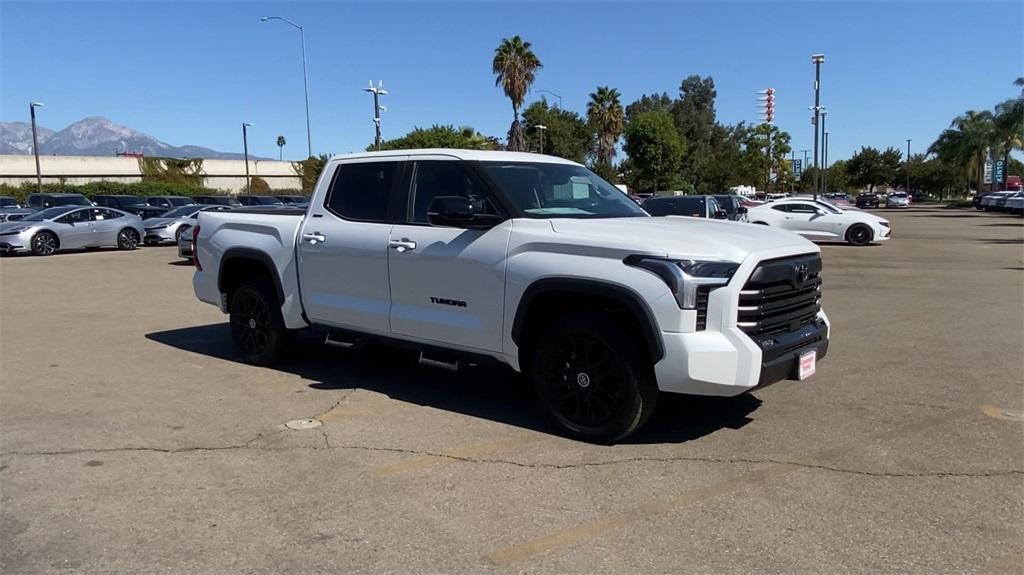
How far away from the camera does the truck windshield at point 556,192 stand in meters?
5.46

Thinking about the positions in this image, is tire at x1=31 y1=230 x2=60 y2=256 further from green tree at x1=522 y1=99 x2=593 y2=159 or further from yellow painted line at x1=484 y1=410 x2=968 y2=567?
green tree at x1=522 y1=99 x2=593 y2=159

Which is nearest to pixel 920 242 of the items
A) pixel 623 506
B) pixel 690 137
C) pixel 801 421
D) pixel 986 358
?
pixel 986 358

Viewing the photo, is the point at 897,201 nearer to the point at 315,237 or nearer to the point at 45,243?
the point at 45,243

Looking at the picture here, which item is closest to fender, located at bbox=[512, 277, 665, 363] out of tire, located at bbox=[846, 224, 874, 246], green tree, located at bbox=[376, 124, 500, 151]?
tire, located at bbox=[846, 224, 874, 246]

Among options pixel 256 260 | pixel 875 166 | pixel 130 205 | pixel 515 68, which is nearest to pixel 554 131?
pixel 515 68

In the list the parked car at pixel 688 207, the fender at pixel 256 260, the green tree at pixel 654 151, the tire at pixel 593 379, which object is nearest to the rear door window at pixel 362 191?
the fender at pixel 256 260

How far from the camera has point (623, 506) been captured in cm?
405

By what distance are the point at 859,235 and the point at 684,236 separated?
834 inches

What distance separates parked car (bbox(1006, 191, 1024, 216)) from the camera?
44459mm

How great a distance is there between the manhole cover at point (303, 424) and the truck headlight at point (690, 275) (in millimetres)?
2668

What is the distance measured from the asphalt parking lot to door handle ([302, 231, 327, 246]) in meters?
1.24

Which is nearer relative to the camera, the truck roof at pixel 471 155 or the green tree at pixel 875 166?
the truck roof at pixel 471 155

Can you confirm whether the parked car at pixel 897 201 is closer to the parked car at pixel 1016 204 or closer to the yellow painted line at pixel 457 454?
the parked car at pixel 1016 204

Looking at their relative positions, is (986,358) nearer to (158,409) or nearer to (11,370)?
(158,409)
